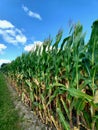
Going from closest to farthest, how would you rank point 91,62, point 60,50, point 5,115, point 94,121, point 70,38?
point 94,121 < point 91,62 < point 70,38 < point 60,50 < point 5,115

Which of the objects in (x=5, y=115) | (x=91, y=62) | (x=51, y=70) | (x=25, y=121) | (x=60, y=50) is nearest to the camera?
(x=91, y=62)

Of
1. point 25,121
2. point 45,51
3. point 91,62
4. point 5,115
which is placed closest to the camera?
point 91,62

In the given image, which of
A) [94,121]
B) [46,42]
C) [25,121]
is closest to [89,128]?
[94,121]

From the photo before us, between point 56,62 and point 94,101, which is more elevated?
point 56,62

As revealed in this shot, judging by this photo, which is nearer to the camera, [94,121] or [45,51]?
[94,121]

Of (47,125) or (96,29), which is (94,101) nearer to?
(96,29)

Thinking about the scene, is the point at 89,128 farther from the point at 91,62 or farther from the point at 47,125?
the point at 47,125

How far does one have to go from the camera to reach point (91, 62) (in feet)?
9.06

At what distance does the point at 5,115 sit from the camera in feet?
19.2

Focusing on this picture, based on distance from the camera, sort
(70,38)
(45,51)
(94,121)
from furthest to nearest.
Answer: (45,51) → (70,38) → (94,121)

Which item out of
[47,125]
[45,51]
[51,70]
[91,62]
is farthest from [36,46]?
[91,62]

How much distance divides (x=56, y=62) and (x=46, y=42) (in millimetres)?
828

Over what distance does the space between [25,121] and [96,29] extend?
3.13m

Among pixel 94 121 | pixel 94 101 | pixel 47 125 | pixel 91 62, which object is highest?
pixel 91 62
